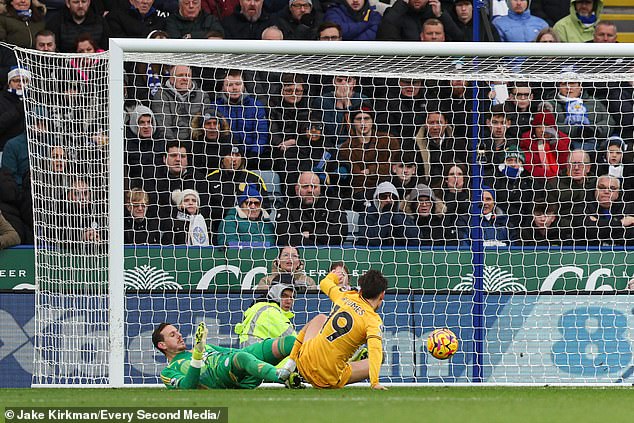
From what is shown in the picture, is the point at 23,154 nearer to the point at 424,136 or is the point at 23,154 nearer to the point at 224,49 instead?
the point at 224,49

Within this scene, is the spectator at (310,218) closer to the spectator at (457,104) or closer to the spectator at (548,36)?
the spectator at (457,104)

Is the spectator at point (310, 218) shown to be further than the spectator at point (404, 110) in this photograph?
No

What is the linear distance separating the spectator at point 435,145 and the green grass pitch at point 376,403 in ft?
10.3

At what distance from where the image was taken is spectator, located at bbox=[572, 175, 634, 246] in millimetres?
12070

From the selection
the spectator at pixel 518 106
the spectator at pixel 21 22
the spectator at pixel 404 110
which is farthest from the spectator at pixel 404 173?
the spectator at pixel 21 22

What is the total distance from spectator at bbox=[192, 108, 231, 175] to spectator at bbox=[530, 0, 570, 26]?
393 cm

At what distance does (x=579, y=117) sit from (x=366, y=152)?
223 centimetres

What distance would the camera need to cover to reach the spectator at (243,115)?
12.1m

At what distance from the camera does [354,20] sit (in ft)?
42.7

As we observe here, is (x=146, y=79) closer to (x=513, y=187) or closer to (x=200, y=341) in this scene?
(x=513, y=187)

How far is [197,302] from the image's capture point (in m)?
11.7

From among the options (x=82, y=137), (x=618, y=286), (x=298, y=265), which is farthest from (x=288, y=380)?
(x=618, y=286)

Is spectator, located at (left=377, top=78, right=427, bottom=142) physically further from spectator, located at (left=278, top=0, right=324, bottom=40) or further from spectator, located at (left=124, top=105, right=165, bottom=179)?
spectator, located at (left=124, top=105, right=165, bottom=179)

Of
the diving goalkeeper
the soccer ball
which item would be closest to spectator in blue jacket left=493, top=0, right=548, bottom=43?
the soccer ball
